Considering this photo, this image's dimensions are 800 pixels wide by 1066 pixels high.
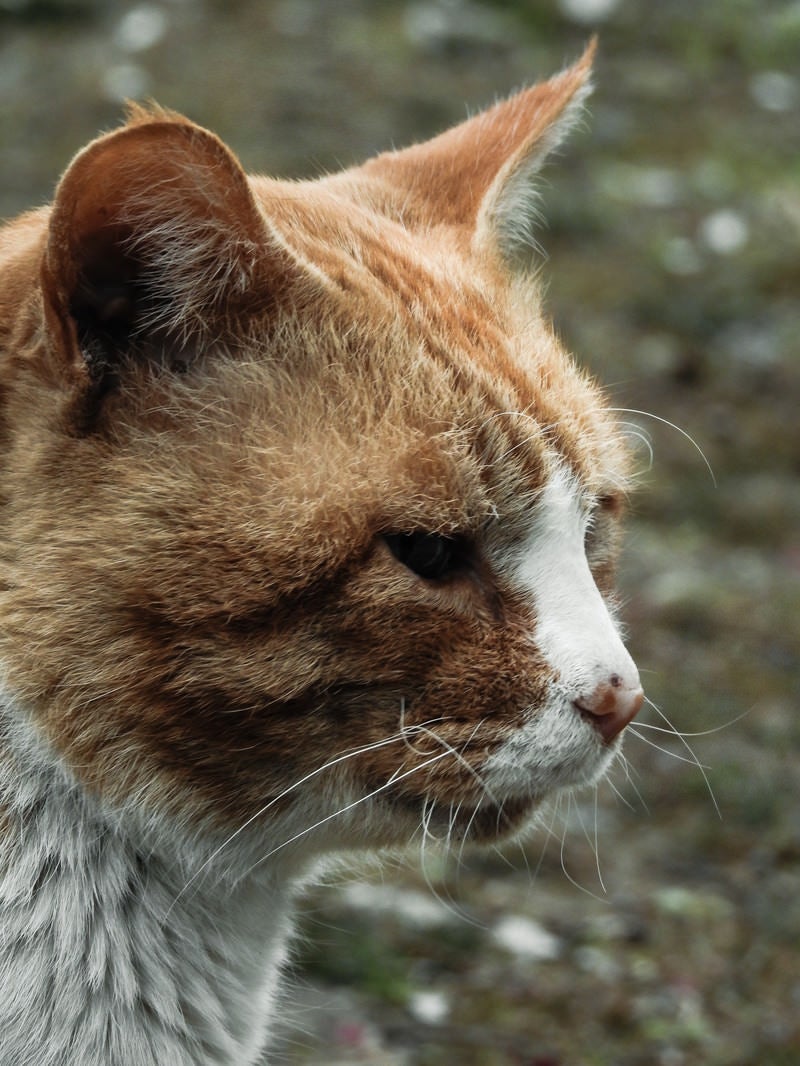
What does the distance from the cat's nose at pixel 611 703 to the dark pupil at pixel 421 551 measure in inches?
11.0

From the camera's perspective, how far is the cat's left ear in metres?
2.62

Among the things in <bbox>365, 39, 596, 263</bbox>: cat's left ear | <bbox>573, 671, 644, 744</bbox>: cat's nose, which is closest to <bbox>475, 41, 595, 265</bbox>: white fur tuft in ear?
<bbox>365, 39, 596, 263</bbox>: cat's left ear

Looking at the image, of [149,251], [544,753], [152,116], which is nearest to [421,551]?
[544,753]

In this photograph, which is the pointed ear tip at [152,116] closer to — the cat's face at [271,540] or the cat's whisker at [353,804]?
the cat's face at [271,540]

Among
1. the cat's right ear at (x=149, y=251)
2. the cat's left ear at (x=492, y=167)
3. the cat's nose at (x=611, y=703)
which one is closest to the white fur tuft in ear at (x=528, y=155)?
the cat's left ear at (x=492, y=167)

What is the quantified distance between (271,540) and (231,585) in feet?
0.28

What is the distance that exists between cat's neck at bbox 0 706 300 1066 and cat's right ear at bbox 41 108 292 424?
0.59 metres

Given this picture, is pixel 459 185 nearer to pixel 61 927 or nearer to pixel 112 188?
pixel 112 188

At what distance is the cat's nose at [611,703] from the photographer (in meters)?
2.06

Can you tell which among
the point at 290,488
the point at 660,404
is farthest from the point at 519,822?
the point at 660,404

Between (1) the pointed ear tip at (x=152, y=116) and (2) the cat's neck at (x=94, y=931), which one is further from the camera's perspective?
(2) the cat's neck at (x=94, y=931)

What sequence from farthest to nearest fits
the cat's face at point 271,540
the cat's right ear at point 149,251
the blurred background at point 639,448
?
the blurred background at point 639,448
the cat's face at point 271,540
the cat's right ear at point 149,251

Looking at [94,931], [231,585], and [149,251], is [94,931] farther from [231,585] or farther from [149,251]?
[149,251]

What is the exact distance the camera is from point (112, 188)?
6.21 ft
